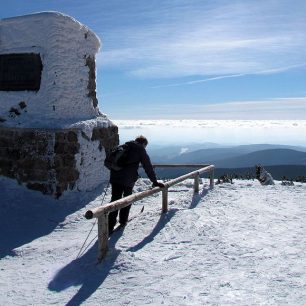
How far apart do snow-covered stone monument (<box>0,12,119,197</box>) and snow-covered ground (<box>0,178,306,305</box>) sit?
1.94 feet

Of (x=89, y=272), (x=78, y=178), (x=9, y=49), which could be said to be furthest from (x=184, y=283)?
(x=9, y=49)

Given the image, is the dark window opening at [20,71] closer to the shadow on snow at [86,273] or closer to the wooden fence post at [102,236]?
the shadow on snow at [86,273]

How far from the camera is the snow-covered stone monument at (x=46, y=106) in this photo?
10.8 meters

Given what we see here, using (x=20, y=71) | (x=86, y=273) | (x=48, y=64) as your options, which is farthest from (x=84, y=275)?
(x=20, y=71)

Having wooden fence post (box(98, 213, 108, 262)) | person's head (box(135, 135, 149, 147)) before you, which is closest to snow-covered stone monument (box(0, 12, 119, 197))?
person's head (box(135, 135, 149, 147))

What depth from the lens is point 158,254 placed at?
7.05 meters

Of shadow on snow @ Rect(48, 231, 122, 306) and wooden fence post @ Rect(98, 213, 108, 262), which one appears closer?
shadow on snow @ Rect(48, 231, 122, 306)

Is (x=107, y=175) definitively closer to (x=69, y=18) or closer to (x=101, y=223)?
(x=69, y=18)

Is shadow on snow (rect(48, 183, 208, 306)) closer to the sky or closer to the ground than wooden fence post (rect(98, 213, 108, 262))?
closer to the ground

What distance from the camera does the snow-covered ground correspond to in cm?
566

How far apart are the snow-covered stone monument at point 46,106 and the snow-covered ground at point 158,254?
1.94 feet

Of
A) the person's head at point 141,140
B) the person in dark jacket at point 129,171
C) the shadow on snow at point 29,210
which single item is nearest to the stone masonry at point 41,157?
the shadow on snow at point 29,210

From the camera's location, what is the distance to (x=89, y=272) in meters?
6.50

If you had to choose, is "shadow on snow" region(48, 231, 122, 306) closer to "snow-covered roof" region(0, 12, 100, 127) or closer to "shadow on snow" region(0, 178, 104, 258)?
"shadow on snow" region(0, 178, 104, 258)
